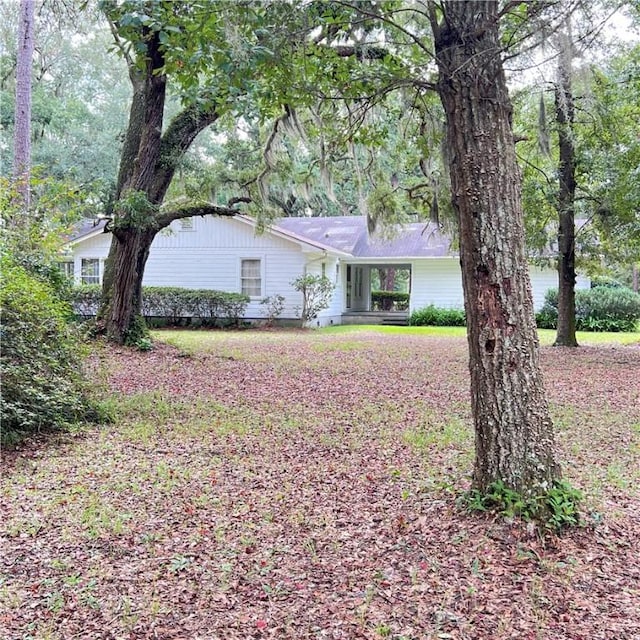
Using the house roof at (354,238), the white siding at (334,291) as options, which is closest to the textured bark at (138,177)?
the white siding at (334,291)

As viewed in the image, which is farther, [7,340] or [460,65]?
[7,340]

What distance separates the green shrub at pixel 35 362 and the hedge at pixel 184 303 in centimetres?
1213

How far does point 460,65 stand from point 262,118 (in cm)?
287

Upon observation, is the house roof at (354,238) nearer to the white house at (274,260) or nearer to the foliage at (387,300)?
the white house at (274,260)

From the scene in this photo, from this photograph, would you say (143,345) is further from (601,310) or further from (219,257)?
(601,310)

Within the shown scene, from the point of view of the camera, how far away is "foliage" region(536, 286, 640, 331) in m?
18.7

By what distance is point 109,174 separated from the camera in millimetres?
22453

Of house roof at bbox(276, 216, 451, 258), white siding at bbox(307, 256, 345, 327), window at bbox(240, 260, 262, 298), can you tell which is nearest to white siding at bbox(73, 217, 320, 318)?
window at bbox(240, 260, 262, 298)

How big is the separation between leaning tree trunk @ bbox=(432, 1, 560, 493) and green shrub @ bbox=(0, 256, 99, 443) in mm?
3815

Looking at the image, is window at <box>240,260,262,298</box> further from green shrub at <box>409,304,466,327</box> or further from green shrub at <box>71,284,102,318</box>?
green shrub at <box>409,304,466,327</box>

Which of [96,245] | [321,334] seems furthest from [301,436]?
[96,245]

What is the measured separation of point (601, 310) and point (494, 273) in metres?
17.9

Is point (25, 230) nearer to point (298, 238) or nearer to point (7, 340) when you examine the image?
point (7, 340)

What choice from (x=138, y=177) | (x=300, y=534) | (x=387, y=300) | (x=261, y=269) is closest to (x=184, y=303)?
(x=261, y=269)
